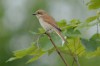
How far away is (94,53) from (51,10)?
4.54m

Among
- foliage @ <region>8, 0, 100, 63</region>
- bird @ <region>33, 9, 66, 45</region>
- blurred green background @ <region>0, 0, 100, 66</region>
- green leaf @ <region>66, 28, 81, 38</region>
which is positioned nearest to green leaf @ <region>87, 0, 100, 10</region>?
foliage @ <region>8, 0, 100, 63</region>

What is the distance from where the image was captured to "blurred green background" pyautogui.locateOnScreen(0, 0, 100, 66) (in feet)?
15.7

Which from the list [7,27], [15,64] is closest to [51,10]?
[7,27]

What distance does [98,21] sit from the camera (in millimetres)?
1540

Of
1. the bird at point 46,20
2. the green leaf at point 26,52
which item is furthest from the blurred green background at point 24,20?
the green leaf at point 26,52

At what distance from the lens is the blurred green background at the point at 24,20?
15.7 feet

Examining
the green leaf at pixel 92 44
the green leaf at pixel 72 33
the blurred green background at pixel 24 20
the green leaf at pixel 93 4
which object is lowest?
the blurred green background at pixel 24 20

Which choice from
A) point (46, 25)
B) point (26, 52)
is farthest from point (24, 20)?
point (26, 52)

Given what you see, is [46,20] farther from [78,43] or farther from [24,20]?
[24,20]

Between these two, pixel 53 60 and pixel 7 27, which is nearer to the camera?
pixel 53 60

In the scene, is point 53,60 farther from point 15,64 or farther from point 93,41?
point 93,41

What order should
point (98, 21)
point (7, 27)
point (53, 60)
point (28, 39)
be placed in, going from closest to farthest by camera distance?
point (98, 21)
point (53, 60)
point (28, 39)
point (7, 27)

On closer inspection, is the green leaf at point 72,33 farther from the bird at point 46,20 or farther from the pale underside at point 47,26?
the bird at point 46,20

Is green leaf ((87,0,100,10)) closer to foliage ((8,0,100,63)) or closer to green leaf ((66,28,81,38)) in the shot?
foliage ((8,0,100,63))
